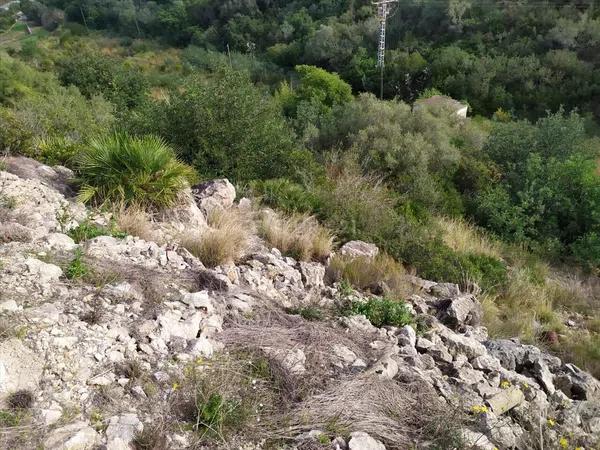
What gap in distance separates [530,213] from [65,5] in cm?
6879

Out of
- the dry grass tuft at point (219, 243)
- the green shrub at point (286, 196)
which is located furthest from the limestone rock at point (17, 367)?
the green shrub at point (286, 196)

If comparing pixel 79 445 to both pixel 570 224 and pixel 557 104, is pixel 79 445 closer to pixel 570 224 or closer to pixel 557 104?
pixel 570 224

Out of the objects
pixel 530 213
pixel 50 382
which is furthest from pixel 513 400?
pixel 530 213

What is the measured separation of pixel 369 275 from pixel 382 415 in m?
2.73

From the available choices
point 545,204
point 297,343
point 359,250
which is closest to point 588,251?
point 545,204

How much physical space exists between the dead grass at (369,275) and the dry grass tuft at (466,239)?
92.6 inches

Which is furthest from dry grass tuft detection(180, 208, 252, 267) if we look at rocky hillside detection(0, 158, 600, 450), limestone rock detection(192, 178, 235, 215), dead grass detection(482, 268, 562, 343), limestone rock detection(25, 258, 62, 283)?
dead grass detection(482, 268, 562, 343)

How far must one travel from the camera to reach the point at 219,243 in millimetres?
5422

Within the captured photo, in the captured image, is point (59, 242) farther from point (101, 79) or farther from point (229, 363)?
point (101, 79)

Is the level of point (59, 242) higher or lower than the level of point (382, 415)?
higher

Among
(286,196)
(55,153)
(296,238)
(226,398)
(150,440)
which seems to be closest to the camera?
(150,440)

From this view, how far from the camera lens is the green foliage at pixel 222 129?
823 cm

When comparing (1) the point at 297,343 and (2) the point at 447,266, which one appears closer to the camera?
(1) the point at 297,343

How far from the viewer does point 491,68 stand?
95.5 feet
